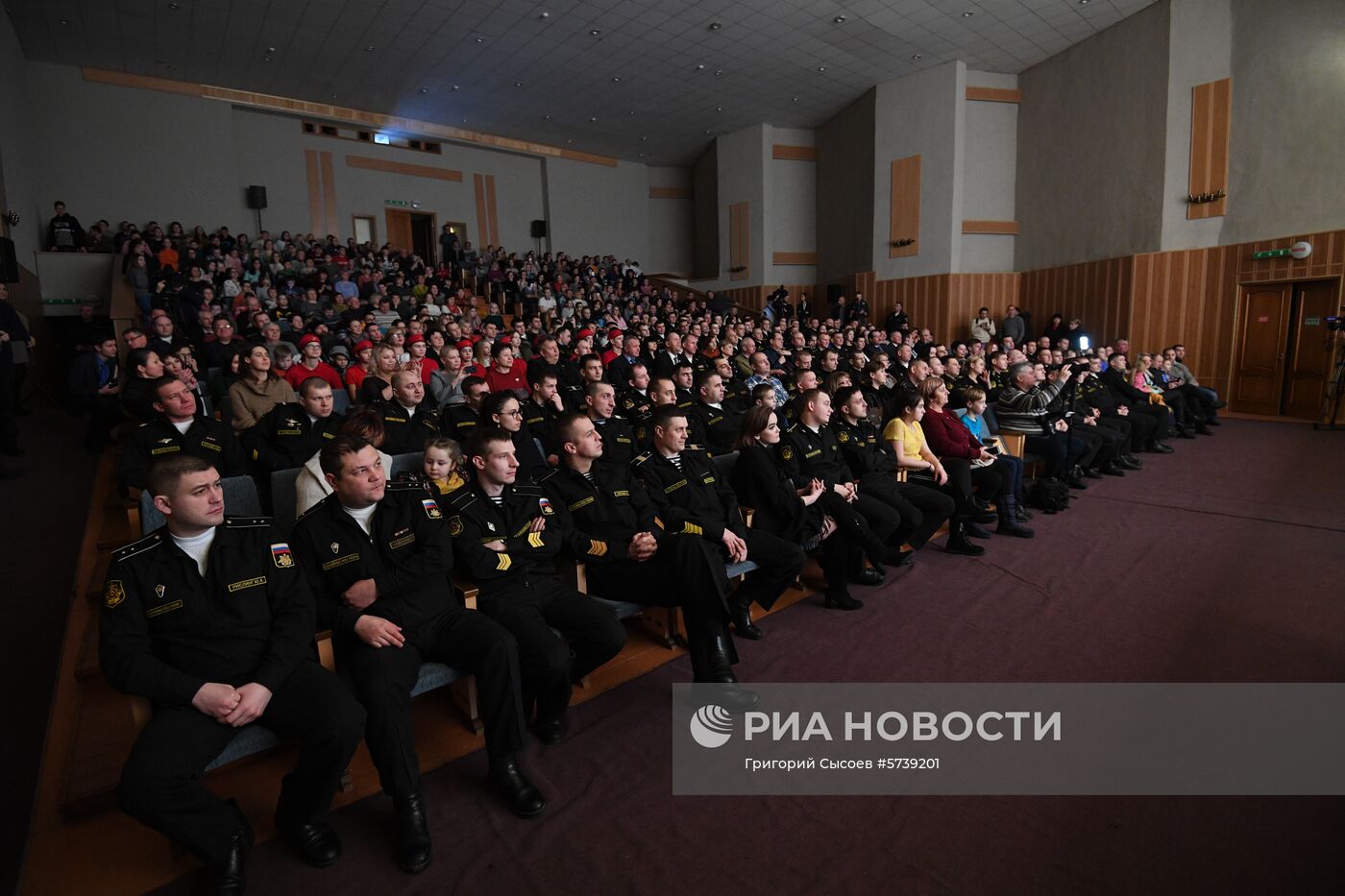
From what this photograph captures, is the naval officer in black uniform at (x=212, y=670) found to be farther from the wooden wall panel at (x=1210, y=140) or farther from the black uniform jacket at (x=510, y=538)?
the wooden wall panel at (x=1210, y=140)

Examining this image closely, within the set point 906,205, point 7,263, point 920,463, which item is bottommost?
point 920,463

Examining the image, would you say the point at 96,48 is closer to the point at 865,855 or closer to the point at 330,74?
the point at 330,74

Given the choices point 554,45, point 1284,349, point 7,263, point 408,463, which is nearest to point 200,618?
point 408,463

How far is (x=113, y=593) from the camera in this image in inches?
66.5

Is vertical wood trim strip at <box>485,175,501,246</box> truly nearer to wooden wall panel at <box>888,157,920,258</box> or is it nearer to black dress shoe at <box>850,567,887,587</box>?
wooden wall panel at <box>888,157,920,258</box>

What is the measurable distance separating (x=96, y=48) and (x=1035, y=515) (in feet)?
45.2

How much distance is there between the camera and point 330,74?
11.6 m

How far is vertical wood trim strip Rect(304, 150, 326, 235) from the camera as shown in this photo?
524 inches

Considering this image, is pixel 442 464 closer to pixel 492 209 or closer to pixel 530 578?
pixel 530 578

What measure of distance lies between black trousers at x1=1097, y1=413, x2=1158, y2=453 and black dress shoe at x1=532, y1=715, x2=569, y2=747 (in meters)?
5.93

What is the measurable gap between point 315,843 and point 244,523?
862mm

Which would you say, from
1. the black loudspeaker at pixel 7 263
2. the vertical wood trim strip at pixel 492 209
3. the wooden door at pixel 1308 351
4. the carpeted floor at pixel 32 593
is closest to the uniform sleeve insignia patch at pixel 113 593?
the carpeted floor at pixel 32 593

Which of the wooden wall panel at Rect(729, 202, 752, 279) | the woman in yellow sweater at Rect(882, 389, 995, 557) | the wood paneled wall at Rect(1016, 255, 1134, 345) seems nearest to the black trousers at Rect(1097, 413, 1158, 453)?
the woman in yellow sweater at Rect(882, 389, 995, 557)

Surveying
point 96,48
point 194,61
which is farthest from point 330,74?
point 96,48
